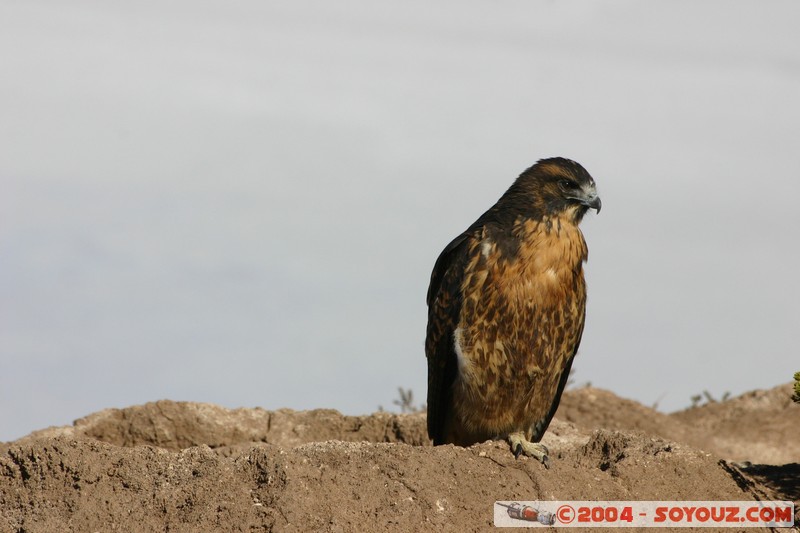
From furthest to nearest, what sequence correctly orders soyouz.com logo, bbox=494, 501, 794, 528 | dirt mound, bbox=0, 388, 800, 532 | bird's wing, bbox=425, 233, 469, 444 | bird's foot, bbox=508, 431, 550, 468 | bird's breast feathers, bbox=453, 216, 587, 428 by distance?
1. bird's wing, bbox=425, 233, 469, 444
2. bird's breast feathers, bbox=453, 216, 587, 428
3. bird's foot, bbox=508, 431, 550, 468
4. soyouz.com logo, bbox=494, 501, 794, 528
5. dirt mound, bbox=0, 388, 800, 532

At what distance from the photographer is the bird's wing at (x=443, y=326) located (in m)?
8.45

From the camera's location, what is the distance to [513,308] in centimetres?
819

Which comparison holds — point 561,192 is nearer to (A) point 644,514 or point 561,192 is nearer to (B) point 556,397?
(B) point 556,397

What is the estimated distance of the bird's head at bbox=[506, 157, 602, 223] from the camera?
850 cm

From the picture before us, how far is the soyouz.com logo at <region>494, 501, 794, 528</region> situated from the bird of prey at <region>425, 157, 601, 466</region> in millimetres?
587

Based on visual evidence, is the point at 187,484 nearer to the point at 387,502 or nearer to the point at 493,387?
the point at 387,502

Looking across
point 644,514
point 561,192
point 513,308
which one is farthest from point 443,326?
point 644,514

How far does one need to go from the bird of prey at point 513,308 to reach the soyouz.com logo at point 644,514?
1.93 feet

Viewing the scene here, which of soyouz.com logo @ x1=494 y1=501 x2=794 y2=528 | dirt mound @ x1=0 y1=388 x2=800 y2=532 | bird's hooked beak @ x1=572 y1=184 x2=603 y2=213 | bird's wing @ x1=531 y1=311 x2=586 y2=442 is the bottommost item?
soyouz.com logo @ x1=494 y1=501 x2=794 y2=528

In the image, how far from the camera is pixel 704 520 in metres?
7.81

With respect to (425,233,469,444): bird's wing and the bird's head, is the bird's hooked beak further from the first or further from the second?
(425,233,469,444): bird's wing

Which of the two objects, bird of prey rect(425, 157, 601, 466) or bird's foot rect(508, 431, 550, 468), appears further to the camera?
bird of prey rect(425, 157, 601, 466)

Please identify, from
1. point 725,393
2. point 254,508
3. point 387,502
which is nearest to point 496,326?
point 387,502

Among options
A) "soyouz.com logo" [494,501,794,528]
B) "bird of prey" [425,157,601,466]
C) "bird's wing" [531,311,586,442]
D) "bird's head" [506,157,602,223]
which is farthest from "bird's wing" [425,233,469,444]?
"soyouz.com logo" [494,501,794,528]
